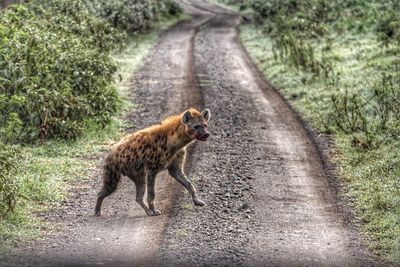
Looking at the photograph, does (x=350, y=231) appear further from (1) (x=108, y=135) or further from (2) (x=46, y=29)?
(2) (x=46, y=29)

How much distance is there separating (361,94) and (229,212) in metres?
9.81

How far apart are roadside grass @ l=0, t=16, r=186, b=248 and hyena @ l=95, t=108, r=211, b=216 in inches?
41.3

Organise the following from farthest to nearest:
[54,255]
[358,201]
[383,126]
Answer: [383,126], [358,201], [54,255]

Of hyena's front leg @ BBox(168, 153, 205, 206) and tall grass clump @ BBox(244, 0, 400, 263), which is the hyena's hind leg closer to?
hyena's front leg @ BBox(168, 153, 205, 206)

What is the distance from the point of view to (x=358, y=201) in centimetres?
1321

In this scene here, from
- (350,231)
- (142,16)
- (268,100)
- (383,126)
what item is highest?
(350,231)

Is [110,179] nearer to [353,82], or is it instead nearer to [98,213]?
[98,213]

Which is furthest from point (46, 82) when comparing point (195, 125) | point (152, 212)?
point (152, 212)

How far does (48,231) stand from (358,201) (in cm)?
470

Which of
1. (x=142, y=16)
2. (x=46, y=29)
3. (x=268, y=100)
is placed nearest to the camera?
(x=46, y=29)

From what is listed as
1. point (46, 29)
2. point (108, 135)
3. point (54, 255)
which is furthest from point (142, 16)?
point (54, 255)

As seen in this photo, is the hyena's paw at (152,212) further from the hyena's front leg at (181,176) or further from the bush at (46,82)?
the bush at (46,82)

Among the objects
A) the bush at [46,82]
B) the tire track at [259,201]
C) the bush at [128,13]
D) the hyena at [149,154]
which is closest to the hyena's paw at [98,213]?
the hyena at [149,154]

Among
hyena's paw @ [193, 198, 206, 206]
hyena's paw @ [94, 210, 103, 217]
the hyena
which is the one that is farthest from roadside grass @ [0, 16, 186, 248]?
hyena's paw @ [193, 198, 206, 206]
